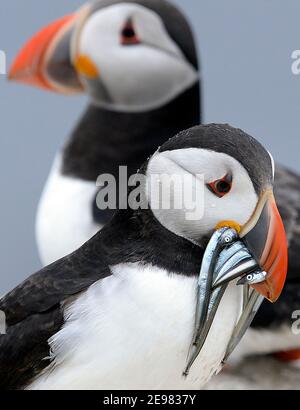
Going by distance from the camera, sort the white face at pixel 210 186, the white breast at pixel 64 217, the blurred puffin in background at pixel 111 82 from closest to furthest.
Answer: the white face at pixel 210 186 → the white breast at pixel 64 217 → the blurred puffin in background at pixel 111 82

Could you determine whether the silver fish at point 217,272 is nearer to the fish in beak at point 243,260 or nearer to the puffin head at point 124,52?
the fish in beak at point 243,260

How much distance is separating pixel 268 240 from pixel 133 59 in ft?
6.92

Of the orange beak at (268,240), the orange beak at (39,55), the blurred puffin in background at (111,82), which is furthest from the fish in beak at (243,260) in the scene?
the orange beak at (39,55)

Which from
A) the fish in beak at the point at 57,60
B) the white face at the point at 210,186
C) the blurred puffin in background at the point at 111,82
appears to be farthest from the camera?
the fish in beak at the point at 57,60

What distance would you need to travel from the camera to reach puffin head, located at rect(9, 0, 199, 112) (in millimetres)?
4457

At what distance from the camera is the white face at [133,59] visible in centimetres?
448

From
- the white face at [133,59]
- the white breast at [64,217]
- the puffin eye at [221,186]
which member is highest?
the white face at [133,59]

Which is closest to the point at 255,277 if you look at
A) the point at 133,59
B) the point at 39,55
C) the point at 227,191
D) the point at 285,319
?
the point at 227,191

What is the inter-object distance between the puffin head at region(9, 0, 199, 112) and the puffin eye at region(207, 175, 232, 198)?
1998 mm

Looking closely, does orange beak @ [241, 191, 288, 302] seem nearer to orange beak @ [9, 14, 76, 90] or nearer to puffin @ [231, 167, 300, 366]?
puffin @ [231, 167, 300, 366]

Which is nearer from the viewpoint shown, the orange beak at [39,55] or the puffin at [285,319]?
the puffin at [285,319]

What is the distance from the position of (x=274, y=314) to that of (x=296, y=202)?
1.22 ft
